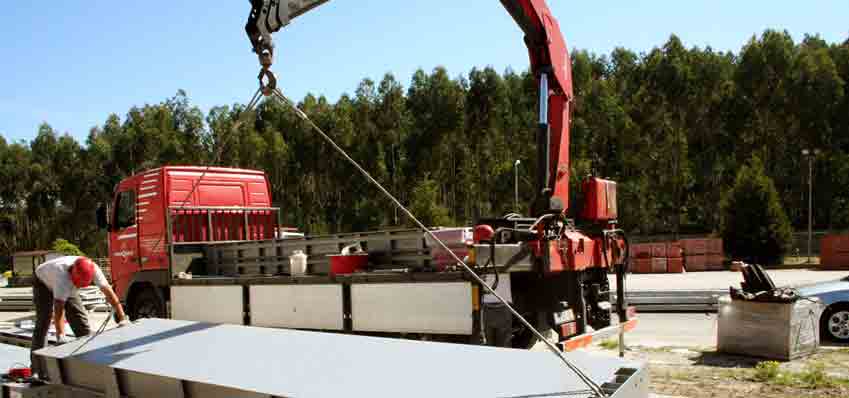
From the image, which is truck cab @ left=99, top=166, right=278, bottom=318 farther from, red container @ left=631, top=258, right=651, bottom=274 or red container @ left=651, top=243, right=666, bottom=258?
red container @ left=631, top=258, right=651, bottom=274

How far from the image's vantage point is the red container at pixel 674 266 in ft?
103

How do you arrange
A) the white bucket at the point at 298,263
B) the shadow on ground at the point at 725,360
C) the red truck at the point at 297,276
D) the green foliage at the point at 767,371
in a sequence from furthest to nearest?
the white bucket at the point at 298,263, the shadow on ground at the point at 725,360, the green foliage at the point at 767,371, the red truck at the point at 297,276

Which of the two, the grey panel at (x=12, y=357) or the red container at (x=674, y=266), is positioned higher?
the grey panel at (x=12, y=357)

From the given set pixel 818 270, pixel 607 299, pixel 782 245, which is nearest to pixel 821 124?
pixel 782 245

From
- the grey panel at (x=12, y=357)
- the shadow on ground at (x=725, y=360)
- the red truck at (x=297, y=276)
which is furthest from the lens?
the shadow on ground at (x=725, y=360)

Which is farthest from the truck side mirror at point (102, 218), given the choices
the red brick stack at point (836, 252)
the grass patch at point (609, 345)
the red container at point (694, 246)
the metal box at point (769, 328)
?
the red brick stack at point (836, 252)

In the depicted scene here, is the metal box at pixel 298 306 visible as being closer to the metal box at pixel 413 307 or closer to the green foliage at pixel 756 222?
the metal box at pixel 413 307

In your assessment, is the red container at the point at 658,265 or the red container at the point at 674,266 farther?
the red container at the point at 658,265

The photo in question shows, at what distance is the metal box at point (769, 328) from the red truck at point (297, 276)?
1.40 metres

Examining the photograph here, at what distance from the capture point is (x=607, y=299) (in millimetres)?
8492

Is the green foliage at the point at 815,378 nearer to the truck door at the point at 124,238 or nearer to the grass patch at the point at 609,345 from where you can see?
the grass patch at the point at 609,345

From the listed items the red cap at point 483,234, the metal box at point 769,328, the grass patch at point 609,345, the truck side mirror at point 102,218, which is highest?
the truck side mirror at point 102,218

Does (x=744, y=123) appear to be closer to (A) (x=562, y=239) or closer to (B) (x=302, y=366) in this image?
(A) (x=562, y=239)

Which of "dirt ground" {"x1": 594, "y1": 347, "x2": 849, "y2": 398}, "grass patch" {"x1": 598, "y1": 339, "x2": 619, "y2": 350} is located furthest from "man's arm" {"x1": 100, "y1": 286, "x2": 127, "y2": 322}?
"grass patch" {"x1": 598, "y1": 339, "x2": 619, "y2": 350}
